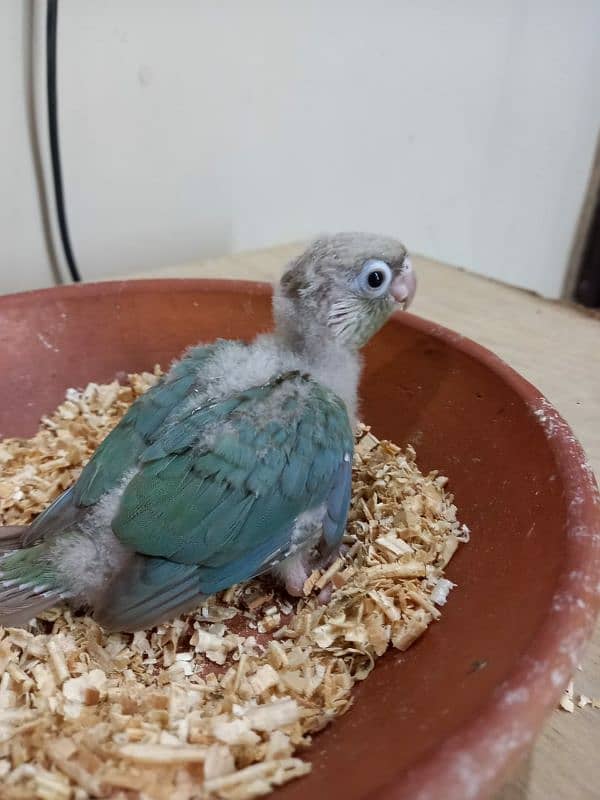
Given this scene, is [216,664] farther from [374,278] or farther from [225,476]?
[374,278]

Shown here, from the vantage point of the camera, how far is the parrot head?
1.91 ft

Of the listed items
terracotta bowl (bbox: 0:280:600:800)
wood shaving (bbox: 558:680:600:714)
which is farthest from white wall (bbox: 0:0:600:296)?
wood shaving (bbox: 558:680:600:714)

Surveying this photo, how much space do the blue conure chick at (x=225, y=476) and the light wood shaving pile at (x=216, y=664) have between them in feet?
0.12

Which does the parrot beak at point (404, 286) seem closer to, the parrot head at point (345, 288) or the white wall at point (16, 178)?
the parrot head at point (345, 288)

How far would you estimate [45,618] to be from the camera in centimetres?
55

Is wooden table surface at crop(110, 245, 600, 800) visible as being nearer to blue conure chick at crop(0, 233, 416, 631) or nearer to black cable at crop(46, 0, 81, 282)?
black cable at crop(46, 0, 81, 282)

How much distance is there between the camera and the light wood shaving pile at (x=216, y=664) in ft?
1.28

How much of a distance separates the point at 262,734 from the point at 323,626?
11 cm

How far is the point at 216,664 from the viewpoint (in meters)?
0.53

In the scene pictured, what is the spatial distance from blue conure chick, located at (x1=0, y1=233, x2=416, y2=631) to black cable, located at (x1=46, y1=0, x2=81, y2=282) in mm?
457

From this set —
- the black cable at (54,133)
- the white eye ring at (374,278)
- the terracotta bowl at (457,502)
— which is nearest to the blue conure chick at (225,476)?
the white eye ring at (374,278)

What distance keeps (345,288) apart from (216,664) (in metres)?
0.33

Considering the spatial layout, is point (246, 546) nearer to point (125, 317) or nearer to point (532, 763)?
point (532, 763)

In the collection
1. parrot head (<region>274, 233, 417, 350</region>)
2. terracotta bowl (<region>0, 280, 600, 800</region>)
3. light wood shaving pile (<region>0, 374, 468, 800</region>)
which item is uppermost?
parrot head (<region>274, 233, 417, 350</region>)
